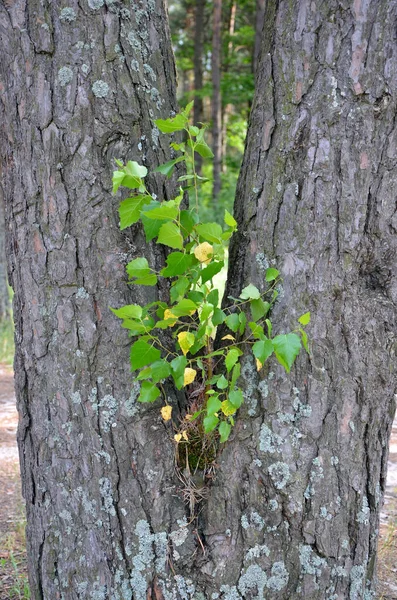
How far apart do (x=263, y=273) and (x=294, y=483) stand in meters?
0.65

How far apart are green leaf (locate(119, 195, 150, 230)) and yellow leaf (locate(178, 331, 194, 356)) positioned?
1.18 ft

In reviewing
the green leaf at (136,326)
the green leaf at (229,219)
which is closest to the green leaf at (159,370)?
the green leaf at (136,326)

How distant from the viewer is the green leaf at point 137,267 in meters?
1.64

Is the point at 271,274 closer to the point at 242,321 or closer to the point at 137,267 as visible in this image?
the point at 242,321

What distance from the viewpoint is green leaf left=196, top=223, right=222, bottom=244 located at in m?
1.59

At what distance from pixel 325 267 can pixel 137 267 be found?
0.56 meters

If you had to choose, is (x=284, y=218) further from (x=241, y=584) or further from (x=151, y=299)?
(x=241, y=584)

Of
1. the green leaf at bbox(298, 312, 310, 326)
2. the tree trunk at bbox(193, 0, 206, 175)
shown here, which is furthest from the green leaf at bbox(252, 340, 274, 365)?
the tree trunk at bbox(193, 0, 206, 175)

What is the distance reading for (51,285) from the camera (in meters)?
1.79

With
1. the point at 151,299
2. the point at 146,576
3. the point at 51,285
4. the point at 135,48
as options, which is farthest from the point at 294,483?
the point at 135,48

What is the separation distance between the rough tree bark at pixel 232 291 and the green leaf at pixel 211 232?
0.71 ft

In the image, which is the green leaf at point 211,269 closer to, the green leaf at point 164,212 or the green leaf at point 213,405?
the green leaf at point 164,212

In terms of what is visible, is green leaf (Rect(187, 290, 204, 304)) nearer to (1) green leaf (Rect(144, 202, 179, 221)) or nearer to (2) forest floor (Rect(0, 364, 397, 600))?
(1) green leaf (Rect(144, 202, 179, 221))

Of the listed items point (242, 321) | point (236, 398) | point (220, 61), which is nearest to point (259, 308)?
point (242, 321)
